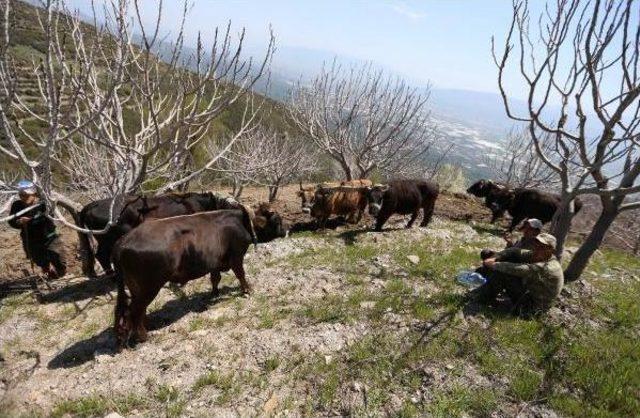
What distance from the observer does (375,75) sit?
55.3 feet

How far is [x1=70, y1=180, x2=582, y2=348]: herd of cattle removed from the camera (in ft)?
20.3

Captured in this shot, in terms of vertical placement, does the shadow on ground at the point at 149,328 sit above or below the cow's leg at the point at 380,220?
below

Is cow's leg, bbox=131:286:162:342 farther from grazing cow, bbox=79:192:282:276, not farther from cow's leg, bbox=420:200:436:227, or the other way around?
cow's leg, bbox=420:200:436:227

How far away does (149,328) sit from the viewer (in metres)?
6.91

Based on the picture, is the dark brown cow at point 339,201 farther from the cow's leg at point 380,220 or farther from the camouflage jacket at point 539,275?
the camouflage jacket at point 539,275

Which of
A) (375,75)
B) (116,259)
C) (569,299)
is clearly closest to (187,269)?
(116,259)

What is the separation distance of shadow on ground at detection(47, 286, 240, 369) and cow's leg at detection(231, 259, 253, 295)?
0.24 m

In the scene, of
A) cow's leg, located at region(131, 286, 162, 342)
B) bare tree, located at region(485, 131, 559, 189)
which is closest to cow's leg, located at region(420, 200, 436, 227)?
bare tree, located at region(485, 131, 559, 189)

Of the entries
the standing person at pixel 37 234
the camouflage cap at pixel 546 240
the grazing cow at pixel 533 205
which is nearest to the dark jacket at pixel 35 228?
the standing person at pixel 37 234

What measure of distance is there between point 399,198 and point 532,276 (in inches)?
222

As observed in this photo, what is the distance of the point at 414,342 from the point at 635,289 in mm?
5520

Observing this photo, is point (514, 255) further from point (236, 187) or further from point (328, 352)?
point (236, 187)

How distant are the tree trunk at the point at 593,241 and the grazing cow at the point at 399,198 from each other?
15.4 feet

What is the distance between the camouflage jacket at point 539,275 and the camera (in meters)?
6.50
